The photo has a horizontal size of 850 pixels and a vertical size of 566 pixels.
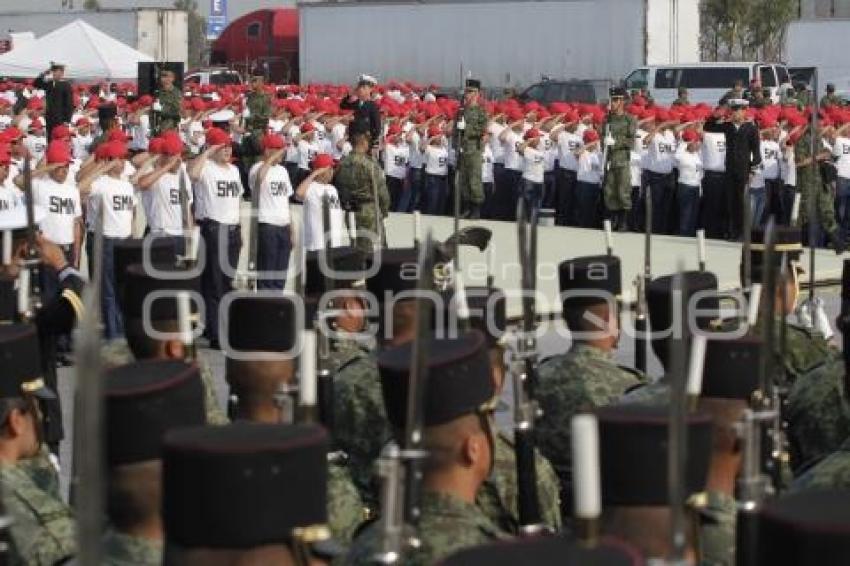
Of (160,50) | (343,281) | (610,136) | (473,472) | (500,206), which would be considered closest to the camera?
(473,472)

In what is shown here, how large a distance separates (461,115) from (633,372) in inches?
715

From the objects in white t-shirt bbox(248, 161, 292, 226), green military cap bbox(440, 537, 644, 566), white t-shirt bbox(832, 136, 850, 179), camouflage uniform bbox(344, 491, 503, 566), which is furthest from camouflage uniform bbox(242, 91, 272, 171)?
green military cap bbox(440, 537, 644, 566)

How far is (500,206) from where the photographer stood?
26078mm

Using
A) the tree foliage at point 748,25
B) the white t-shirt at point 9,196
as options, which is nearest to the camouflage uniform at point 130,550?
the white t-shirt at point 9,196

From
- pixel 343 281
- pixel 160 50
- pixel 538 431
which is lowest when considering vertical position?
pixel 538 431

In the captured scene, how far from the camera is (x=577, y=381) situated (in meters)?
7.40

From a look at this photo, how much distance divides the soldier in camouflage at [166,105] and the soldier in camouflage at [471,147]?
397 centimetres

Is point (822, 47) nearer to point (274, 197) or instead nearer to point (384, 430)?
point (274, 197)

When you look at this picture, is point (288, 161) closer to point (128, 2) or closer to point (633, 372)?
point (633, 372)

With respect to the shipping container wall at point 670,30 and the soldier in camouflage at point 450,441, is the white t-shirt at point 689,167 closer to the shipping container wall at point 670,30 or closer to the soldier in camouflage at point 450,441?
the shipping container wall at point 670,30

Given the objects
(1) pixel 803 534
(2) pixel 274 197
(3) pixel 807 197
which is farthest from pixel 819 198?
(1) pixel 803 534

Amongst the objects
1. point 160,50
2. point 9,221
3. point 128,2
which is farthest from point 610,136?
point 128,2

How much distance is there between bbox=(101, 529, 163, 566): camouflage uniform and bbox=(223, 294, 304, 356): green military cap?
1837 millimetres

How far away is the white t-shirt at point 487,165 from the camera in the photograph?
1011 inches
